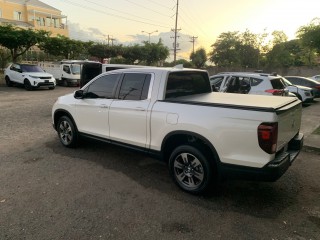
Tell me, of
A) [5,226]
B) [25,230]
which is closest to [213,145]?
[25,230]

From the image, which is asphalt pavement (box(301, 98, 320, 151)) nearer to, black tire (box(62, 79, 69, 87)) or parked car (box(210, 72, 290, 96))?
parked car (box(210, 72, 290, 96))

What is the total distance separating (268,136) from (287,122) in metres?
0.64

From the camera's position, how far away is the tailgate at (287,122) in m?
3.55

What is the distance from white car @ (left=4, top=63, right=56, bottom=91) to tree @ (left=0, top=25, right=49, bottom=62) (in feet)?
11.4

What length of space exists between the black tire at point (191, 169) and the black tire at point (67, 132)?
2.68 meters

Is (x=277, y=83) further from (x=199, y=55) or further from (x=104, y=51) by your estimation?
(x=199, y=55)

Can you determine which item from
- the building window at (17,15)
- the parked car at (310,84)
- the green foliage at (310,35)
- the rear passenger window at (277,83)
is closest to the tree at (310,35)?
the green foliage at (310,35)

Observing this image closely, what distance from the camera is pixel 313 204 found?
3975 mm

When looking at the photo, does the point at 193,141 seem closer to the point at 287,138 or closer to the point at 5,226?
the point at 287,138

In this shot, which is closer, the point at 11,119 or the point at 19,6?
the point at 11,119

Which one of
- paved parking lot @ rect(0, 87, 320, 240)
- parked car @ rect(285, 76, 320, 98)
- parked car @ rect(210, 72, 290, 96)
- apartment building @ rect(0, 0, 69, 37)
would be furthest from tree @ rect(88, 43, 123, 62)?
paved parking lot @ rect(0, 87, 320, 240)

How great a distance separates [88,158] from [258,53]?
177ft

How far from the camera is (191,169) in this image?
4199mm

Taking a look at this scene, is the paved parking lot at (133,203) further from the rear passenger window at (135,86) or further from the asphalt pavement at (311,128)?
the rear passenger window at (135,86)
